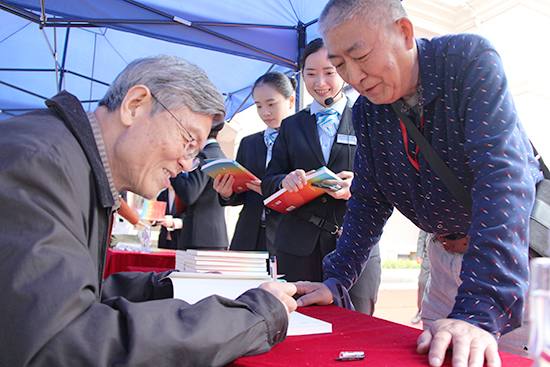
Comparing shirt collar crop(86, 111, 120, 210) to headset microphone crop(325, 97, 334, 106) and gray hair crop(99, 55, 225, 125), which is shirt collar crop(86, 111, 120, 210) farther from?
headset microphone crop(325, 97, 334, 106)

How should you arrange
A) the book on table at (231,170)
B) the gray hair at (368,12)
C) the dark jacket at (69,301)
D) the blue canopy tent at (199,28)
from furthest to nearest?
the blue canopy tent at (199,28) → the book on table at (231,170) → the gray hair at (368,12) → the dark jacket at (69,301)

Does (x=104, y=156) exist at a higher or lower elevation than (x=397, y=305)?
higher

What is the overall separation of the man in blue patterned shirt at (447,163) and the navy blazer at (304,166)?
0.46 metres

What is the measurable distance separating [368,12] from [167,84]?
25.3 inches

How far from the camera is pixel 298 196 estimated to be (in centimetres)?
197

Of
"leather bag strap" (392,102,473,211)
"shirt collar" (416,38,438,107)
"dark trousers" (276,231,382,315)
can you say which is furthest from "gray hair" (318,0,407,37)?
"dark trousers" (276,231,382,315)

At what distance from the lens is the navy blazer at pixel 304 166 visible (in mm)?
2018

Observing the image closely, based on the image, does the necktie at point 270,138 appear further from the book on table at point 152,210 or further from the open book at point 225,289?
the open book at point 225,289

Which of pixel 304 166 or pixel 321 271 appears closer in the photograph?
pixel 321 271

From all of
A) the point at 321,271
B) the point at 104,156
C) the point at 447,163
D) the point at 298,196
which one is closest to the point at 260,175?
the point at 298,196

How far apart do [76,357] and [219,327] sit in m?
0.23

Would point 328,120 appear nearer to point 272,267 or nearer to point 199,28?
point 272,267


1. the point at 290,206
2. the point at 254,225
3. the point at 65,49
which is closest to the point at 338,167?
the point at 290,206

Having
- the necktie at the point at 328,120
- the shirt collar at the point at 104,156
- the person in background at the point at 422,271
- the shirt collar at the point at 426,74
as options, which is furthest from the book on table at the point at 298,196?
the person in background at the point at 422,271
